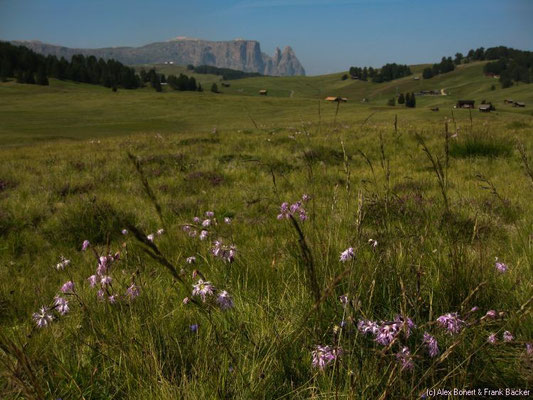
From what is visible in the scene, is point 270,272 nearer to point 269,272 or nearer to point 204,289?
point 269,272

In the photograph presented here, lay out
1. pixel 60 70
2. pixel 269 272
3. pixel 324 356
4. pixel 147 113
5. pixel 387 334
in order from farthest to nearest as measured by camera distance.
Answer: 1. pixel 60 70
2. pixel 147 113
3. pixel 269 272
4. pixel 324 356
5. pixel 387 334

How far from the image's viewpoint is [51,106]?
80.1 meters

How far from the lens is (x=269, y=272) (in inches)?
142

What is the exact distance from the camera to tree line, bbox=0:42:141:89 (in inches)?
5861

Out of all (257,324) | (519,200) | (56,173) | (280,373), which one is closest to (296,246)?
(257,324)

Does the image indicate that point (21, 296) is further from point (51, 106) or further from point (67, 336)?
point (51, 106)

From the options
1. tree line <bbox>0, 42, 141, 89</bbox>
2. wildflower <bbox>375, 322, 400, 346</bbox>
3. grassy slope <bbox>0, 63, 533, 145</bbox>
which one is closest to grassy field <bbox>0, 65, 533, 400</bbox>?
wildflower <bbox>375, 322, 400, 346</bbox>

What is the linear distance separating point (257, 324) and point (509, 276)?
2210 millimetres

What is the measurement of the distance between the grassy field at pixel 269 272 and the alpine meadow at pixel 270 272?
0.03 metres

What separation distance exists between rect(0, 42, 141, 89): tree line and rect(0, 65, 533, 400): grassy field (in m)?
160

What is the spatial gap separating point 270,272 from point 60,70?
614 ft

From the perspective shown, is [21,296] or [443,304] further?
[21,296]

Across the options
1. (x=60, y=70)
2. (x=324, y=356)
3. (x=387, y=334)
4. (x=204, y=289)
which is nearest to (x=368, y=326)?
(x=387, y=334)

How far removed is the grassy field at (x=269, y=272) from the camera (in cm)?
202
